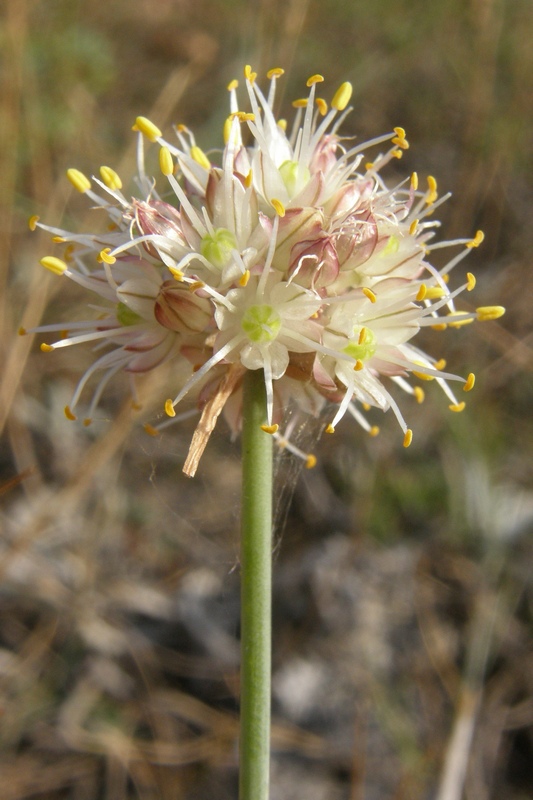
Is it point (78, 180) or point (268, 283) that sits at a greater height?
point (78, 180)

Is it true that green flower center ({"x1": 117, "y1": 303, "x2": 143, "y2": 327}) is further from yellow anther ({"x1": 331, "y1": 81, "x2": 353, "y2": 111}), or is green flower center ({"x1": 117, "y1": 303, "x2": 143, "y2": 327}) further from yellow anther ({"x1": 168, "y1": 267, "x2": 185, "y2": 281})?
yellow anther ({"x1": 331, "y1": 81, "x2": 353, "y2": 111})

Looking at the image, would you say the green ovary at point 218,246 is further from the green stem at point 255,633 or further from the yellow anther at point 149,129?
the green stem at point 255,633

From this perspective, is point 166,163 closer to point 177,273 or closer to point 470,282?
point 177,273

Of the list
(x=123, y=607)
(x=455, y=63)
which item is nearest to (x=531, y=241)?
(x=455, y=63)

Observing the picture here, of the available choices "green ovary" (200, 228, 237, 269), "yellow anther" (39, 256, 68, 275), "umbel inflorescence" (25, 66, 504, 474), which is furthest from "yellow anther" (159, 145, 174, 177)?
"yellow anther" (39, 256, 68, 275)

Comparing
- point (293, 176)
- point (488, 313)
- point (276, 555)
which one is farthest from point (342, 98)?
point (276, 555)

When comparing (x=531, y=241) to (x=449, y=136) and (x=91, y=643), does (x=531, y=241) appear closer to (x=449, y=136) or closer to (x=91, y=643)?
(x=449, y=136)
